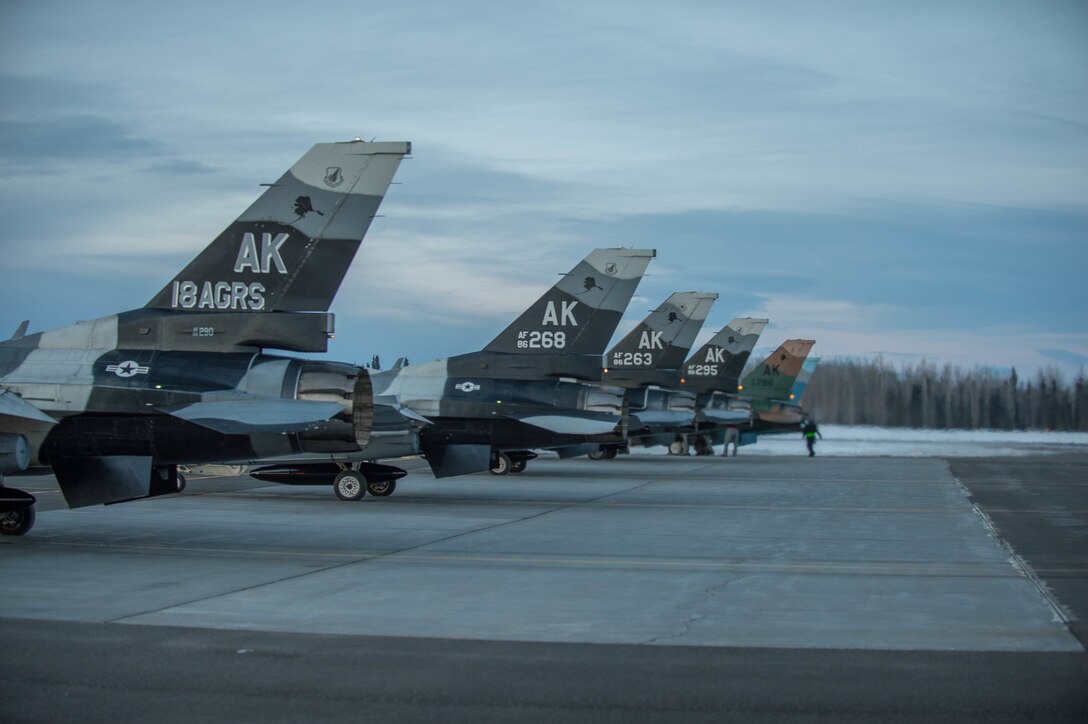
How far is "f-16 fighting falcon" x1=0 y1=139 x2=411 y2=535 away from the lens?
47.0ft

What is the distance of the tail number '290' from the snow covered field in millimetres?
25788

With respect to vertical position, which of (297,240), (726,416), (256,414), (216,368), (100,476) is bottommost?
(100,476)

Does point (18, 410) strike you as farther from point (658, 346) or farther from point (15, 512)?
point (658, 346)

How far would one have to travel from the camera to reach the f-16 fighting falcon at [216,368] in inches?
564

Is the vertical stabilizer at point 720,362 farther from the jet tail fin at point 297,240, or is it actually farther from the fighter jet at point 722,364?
the jet tail fin at point 297,240

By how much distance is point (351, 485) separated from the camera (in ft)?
71.2

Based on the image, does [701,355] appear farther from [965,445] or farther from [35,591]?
[35,591]

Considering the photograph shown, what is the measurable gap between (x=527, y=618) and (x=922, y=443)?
50.9 meters

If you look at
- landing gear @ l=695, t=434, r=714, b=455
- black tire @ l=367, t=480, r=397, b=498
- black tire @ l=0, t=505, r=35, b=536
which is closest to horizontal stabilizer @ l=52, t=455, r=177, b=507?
black tire @ l=0, t=505, r=35, b=536

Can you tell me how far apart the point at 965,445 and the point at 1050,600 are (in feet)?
Answer: 161

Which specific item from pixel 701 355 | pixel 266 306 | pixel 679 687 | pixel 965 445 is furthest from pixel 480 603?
pixel 965 445

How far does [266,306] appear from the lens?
50.6 feet

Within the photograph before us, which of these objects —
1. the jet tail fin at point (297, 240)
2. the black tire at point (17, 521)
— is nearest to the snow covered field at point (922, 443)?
the jet tail fin at point (297, 240)

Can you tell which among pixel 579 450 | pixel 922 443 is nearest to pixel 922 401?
pixel 922 443
